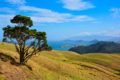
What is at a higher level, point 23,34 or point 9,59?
point 23,34

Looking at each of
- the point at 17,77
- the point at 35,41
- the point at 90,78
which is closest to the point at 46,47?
the point at 35,41

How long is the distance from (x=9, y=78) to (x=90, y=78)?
26.1 meters

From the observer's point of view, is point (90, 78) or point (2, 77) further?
point (90, 78)

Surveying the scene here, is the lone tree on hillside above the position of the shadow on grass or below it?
above

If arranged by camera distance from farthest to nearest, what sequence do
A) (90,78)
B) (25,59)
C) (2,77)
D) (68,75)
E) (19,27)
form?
1. (90,78)
2. (68,75)
3. (25,59)
4. (19,27)
5. (2,77)

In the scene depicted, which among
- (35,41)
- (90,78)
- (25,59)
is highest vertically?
(35,41)

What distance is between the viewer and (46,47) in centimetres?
4838

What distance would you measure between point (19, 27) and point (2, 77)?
33.1 ft

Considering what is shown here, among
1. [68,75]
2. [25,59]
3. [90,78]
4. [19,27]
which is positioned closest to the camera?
[19,27]

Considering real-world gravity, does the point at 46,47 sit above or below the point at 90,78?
above

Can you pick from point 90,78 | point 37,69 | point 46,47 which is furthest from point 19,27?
point 90,78

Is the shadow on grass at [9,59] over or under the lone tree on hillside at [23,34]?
under

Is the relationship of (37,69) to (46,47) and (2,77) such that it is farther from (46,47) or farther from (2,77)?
(2,77)

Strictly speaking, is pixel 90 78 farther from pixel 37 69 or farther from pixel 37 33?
pixel 37 33
